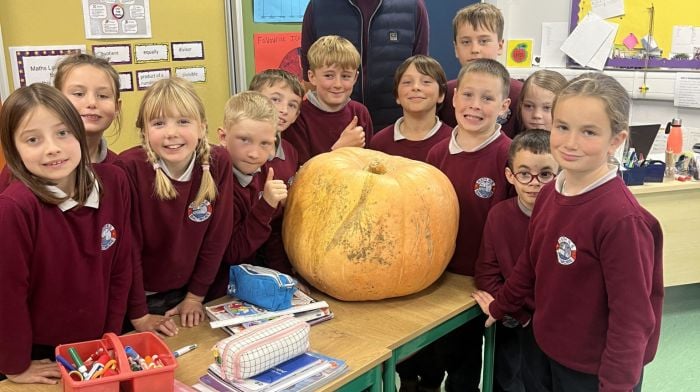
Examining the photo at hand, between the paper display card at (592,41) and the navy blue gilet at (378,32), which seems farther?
the paper display card at (592,41)

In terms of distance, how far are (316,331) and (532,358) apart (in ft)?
2.61

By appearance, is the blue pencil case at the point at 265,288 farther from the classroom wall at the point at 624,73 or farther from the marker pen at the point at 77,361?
the classroom wall at the point at 624,73

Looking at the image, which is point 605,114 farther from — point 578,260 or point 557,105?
point 578,260

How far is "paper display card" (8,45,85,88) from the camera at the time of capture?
10.2ft

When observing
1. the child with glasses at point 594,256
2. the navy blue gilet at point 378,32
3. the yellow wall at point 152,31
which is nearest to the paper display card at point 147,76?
the yellow wall at point 152,31

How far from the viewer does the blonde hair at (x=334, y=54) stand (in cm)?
285

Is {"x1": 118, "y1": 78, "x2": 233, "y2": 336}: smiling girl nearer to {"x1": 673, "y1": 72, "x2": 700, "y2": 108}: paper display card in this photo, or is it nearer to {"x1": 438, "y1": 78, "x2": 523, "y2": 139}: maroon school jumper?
{"x1": 438, "y1": 78, "x2": 523, "y2": 139}: maroon school jumper

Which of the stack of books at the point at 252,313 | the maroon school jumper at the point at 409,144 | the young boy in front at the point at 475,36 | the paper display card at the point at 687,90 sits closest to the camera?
the stack of books at the point at 252,313

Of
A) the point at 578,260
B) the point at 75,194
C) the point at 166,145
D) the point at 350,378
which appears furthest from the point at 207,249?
the point at 578,260

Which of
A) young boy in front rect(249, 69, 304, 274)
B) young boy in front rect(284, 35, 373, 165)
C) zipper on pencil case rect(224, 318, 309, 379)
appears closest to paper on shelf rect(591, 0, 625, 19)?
young boy in front rect(284, 35, 373, 165)

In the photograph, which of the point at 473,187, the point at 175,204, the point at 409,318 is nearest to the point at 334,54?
the point at 473,187

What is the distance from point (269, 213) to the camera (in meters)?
2.18

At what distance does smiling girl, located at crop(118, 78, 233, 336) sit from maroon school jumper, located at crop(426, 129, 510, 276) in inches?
33.4

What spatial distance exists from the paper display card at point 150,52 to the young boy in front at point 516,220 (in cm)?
233
